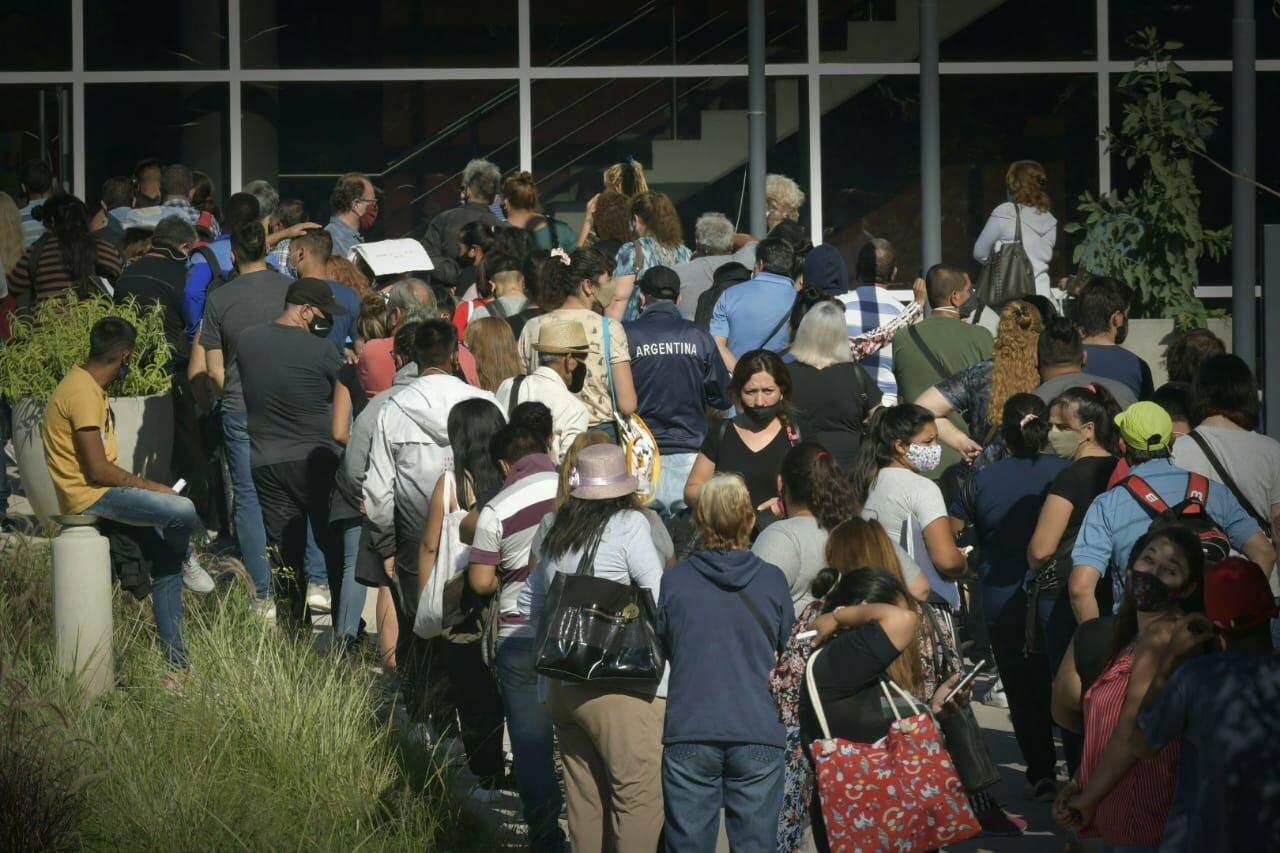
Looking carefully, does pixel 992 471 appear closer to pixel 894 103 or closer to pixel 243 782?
pixel 243 782

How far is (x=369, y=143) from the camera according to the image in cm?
1778

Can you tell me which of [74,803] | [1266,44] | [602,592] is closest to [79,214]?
[74,803]

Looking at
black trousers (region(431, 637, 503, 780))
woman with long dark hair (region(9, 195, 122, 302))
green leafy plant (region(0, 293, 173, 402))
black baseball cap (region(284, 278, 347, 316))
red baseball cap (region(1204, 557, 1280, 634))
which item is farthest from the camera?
woman with long dark hair (region(9, 195, 122, 302))

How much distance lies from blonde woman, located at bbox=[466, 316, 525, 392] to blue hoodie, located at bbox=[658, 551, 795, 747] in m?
3.19

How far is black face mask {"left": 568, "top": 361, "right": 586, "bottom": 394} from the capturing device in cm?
930

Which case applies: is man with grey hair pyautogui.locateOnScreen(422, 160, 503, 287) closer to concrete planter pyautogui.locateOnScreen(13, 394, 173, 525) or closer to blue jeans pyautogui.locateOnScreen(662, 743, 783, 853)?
concrete planter pyautogui.locateOnScreen(13, 394, 173, 525)

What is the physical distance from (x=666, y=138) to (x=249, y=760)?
11254 mm

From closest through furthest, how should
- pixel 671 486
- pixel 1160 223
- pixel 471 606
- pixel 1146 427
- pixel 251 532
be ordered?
pixel 1146 427 < pixel 471 606 < pixel 671 486 < pixel 251 532 < pixel 1160 223

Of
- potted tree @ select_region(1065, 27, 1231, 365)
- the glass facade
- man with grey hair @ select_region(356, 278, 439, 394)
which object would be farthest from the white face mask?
the glass facade

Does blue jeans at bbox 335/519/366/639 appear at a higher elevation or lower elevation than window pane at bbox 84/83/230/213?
lower

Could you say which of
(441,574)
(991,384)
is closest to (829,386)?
(991,384)

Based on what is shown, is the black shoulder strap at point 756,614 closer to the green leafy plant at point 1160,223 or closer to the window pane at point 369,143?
the green leafy plant at point 1160,223

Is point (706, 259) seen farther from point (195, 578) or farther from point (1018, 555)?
point (1018, 555)

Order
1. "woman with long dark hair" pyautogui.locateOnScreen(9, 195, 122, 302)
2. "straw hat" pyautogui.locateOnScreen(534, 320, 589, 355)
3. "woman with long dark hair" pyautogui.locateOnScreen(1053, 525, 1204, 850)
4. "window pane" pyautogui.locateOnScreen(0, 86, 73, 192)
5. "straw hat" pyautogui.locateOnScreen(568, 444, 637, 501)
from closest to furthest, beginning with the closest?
"woman with long dark hair" pyautogui.locateOnScreen(1053, 525, 1204, 850)
"straw hat" pyautogui.locateOnScreen(568, 444, 637, 501)
"straw hat" pyautogui.locateOnScreen(534, 320, 589, 355)
"woman with long dark hair" pyautogui.locateOnScreen(9, 195, 122, 302)
"window pane" pyautogui.locateOnScreen(0, 86, 73, 192)
